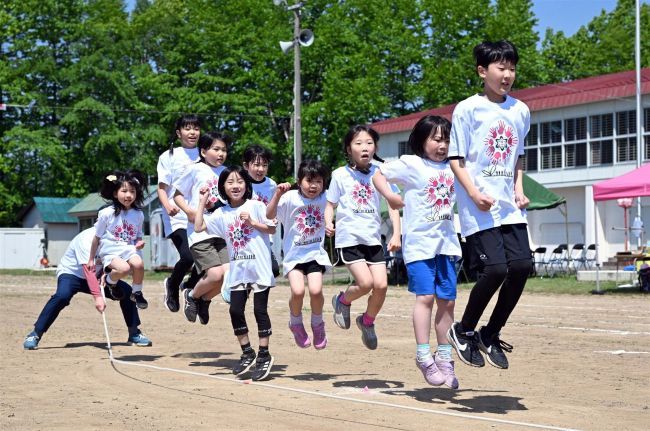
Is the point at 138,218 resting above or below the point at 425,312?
above

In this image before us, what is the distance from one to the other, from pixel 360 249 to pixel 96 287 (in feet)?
14.0

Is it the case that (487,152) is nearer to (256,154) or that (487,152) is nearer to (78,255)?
(256,154)

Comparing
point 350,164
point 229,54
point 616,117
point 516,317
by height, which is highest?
point 229,54

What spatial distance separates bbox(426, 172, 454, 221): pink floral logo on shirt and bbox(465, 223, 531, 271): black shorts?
24.0 inches

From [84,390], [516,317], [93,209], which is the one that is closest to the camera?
[84,390]

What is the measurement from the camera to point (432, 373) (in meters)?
8.04

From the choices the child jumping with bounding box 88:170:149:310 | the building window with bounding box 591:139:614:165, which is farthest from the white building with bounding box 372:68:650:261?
the child jumping with bounding box 88:170:149:310

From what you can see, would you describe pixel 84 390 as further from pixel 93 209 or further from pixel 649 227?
pixel 93 209

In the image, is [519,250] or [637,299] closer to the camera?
[519,250]

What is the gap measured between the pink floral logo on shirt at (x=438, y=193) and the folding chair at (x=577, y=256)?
27.4m

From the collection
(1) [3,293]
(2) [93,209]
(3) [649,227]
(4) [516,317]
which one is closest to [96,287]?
(4) [516,317]

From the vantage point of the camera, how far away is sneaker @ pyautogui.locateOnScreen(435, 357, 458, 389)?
26.5 ft

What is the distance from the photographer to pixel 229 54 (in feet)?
194

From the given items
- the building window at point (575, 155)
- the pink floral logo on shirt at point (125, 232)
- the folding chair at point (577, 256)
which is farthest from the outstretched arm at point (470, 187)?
the building window at point (575, 155)
